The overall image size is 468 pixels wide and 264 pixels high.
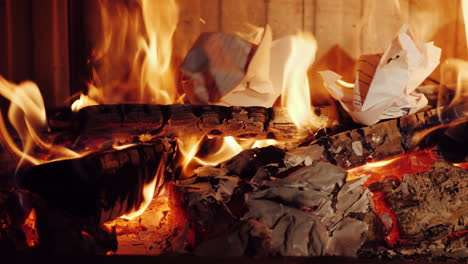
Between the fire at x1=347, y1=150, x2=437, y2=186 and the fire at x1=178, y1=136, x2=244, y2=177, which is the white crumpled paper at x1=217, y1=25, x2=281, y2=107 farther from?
the fire at x1=347, y1=150, x2=437, y2=186

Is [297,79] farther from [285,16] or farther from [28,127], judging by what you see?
[28,127]

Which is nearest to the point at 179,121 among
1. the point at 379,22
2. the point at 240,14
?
the point at 240,14

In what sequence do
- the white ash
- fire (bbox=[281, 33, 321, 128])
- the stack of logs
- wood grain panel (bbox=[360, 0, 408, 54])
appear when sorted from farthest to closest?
wood grain panel (bbox=[360, 0, 408, 54]) → fire (bbox=[281, 33, 321, 128]) → the stack of logs → the white ash

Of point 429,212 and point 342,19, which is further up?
point 342,19

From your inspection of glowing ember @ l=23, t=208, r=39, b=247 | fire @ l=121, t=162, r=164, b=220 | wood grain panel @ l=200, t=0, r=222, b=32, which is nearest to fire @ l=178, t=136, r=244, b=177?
fire @ l=121, t=162, r=164, b=220

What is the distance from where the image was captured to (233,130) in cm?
206

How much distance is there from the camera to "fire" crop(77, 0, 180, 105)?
8.59 ft

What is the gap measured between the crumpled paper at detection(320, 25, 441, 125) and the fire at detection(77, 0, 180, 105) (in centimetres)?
118

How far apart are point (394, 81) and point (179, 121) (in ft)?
3.55

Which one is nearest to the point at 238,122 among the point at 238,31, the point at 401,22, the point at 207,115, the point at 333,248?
the point at 207,115

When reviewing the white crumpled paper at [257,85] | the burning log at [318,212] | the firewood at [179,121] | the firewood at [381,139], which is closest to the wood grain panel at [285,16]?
the white crumpled paper at [257,85]

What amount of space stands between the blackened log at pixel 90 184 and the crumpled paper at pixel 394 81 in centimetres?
118

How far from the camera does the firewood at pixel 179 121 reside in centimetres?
187

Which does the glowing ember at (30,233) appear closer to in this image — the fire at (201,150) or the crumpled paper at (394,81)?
the fire at (201,150)
